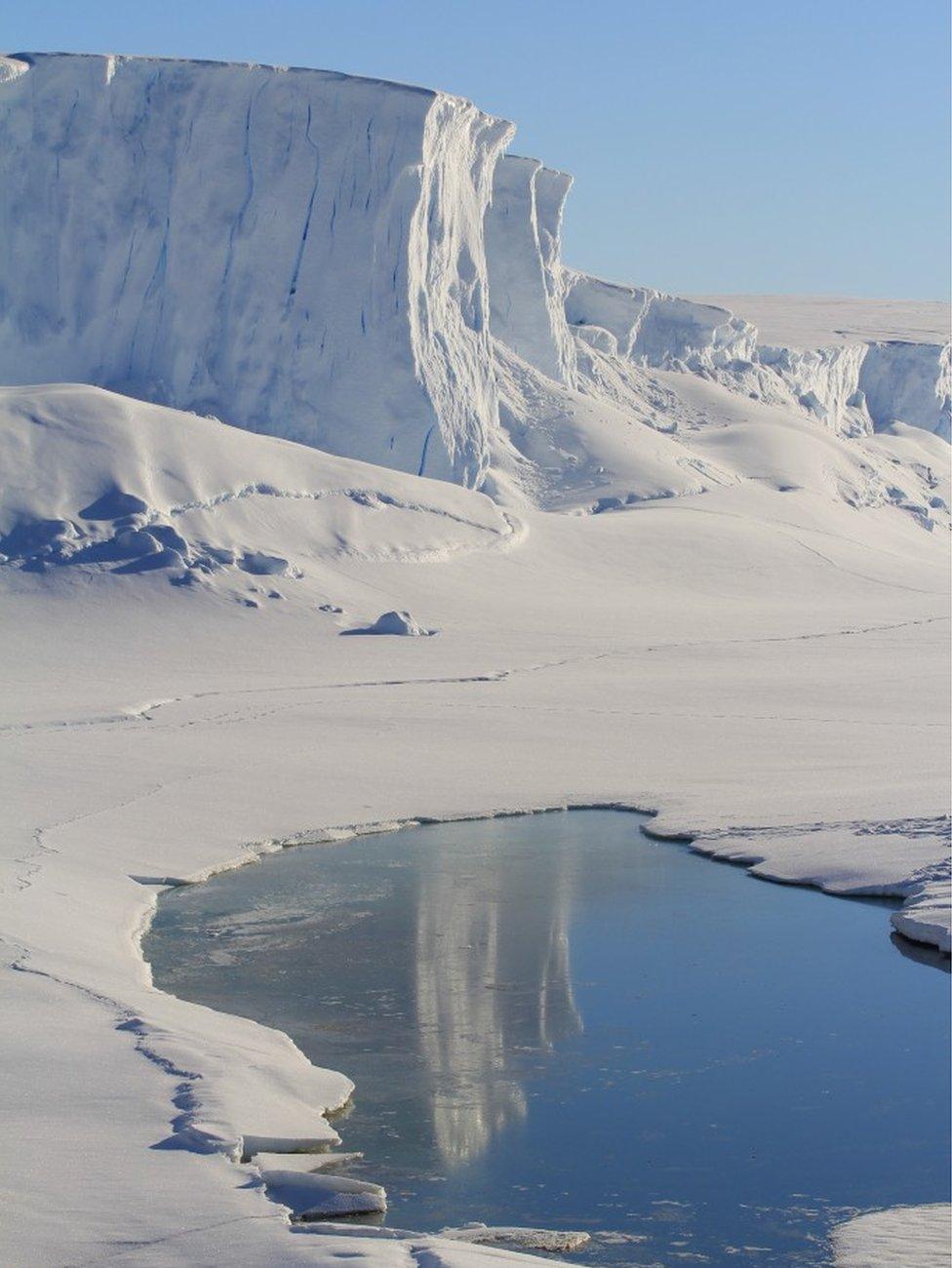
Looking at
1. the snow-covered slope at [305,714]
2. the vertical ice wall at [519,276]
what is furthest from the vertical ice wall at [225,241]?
the vertical ice wall at [519,276]

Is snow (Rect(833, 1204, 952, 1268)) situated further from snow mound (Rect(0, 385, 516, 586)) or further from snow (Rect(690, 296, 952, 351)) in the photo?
snow (Rect(690, 296, 952, 351))

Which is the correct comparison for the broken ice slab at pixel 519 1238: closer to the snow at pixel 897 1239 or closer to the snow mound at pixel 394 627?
the snow at pixel 897 1239

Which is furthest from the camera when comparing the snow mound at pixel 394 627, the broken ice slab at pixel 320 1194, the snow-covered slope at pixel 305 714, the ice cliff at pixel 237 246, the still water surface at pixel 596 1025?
the ice cliff at pixel 237 246

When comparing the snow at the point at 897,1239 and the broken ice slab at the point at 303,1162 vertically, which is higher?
the snow at the point at 897,1239

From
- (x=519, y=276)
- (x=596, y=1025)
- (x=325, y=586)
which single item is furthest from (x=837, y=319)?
(x=596, y=1025)

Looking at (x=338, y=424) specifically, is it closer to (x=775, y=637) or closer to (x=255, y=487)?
(x=255, y=487)

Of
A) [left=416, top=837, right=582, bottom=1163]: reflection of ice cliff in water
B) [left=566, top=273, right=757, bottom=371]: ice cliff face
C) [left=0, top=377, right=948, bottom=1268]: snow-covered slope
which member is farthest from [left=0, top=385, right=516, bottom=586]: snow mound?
[left=566, top=273, right=757, bottom=371]: ice cliff face

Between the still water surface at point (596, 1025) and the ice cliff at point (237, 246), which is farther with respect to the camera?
the ice cliff at point (237, 246)
